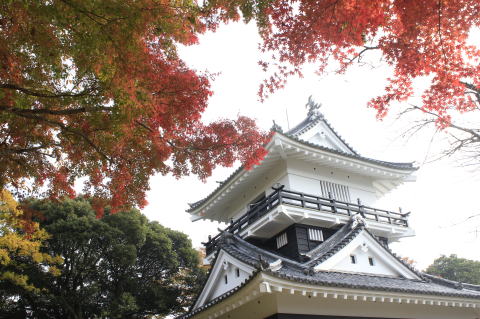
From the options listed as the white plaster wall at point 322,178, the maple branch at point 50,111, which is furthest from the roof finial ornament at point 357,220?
the maple branch at point 50,111

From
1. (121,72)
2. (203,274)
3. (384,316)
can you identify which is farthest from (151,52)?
(203,274)

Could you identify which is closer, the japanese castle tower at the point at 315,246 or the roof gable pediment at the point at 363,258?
the japanese castle tower at the point at 315,246

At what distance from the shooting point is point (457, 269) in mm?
35312

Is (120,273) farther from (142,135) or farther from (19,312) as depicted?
(142,135)

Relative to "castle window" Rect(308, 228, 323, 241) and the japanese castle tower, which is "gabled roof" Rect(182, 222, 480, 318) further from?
"castle window" Rect(308, 228, 323, 241)

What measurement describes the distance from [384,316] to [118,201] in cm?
834

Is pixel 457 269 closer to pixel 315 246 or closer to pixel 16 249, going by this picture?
pixel 315 246

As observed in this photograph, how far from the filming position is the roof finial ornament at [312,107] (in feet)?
57.8

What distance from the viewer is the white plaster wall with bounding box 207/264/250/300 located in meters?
11.6

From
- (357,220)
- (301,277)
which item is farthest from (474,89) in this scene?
(357,220)

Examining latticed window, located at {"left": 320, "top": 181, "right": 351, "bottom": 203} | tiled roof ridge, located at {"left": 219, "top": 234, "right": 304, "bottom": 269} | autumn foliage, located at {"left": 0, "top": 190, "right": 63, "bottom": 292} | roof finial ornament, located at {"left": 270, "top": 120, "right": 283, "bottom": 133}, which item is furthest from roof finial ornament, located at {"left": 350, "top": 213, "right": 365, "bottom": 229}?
autumn foliage, located at {"left": 0, "top": 190, "right": 63, "bottom": 292}

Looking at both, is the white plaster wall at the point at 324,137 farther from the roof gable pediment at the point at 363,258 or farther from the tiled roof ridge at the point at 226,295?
the tiled roof ridge at the point at 226,295

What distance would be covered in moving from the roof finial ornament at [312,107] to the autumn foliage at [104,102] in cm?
968

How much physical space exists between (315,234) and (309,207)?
105 centimetres
